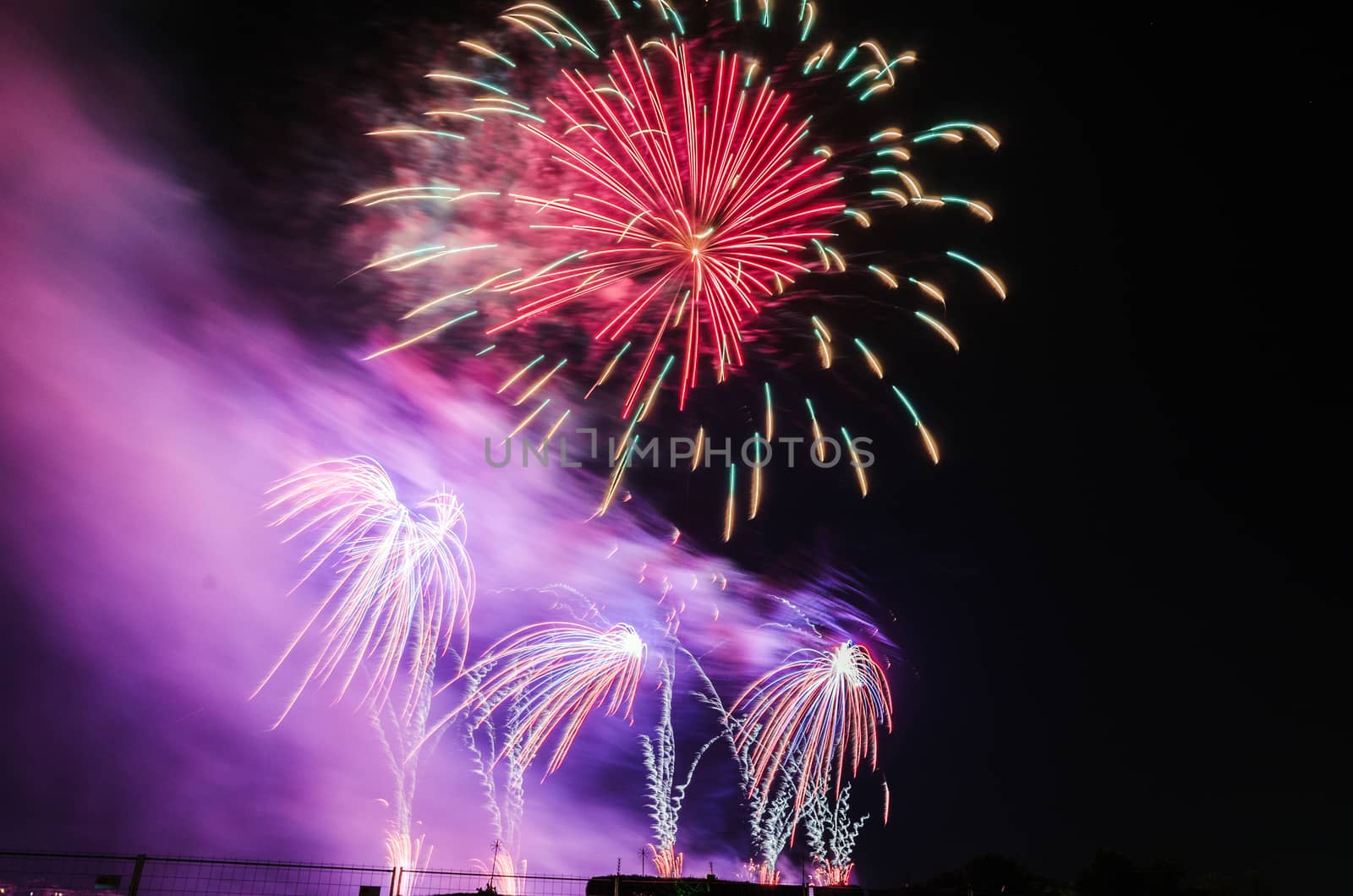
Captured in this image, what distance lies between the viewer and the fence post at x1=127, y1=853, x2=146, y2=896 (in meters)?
12.1

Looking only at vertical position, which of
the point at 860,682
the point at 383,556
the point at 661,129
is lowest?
the point at 860,682

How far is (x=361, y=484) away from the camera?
22828 millimetres

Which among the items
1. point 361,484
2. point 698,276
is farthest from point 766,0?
point 361,484

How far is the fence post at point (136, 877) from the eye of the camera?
39.8 feet

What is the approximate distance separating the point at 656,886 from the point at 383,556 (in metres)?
10.9

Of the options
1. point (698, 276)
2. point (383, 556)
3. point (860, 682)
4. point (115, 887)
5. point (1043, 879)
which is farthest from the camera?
point (1043, 879)

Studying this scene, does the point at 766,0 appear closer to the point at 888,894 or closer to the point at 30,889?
the point at 888,894

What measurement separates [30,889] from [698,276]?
55.8ft

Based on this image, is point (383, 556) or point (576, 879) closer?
point (576, 879)

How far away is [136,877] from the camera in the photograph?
12.1m

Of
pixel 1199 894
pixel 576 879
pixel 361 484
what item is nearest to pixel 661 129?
pixel 361 484

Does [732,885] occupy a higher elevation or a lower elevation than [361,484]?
lower

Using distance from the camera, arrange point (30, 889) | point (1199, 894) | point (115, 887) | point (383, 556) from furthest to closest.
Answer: point (1199, 894), point (383, 556), point (30, 889), point (115, 887)

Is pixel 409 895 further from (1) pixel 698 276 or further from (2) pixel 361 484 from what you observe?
(1) pixel 698 276
